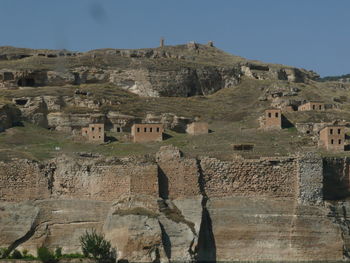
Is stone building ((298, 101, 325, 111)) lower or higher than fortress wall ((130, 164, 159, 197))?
higher

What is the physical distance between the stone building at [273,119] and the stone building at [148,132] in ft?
22.3

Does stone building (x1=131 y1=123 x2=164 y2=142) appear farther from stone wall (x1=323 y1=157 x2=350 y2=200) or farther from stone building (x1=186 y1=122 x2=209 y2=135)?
stone wall (x1=323 y1=157 x2=350 y2=200)

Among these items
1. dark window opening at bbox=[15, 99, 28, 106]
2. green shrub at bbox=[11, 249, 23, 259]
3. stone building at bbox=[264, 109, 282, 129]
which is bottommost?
green shrub at bbox=[11, 249, 23, 259]

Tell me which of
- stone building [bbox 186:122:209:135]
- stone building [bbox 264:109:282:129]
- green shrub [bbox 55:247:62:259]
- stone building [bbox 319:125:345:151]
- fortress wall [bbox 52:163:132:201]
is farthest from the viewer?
stone building [bbox 186:122:209:135]

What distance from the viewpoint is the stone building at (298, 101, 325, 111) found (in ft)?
234

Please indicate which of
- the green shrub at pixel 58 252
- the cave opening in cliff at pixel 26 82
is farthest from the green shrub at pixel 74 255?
the cave opening in cliff at pixel 26 82

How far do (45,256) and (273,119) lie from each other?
22.9m

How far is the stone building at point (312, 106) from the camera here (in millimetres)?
71188

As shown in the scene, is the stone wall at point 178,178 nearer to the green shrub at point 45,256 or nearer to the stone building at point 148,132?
the green shrub at point 45,256

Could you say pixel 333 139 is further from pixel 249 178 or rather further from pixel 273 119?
pixel 249 178

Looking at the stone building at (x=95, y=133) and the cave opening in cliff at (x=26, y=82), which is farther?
the cave opening in cliff at (x=26, y=82)

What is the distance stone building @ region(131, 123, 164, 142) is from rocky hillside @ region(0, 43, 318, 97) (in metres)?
12.0

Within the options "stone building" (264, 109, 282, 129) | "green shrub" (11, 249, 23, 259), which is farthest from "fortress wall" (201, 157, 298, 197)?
"stone building" (264, 109, 282, 129)

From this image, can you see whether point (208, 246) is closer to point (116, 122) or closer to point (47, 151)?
point (47, 151)
